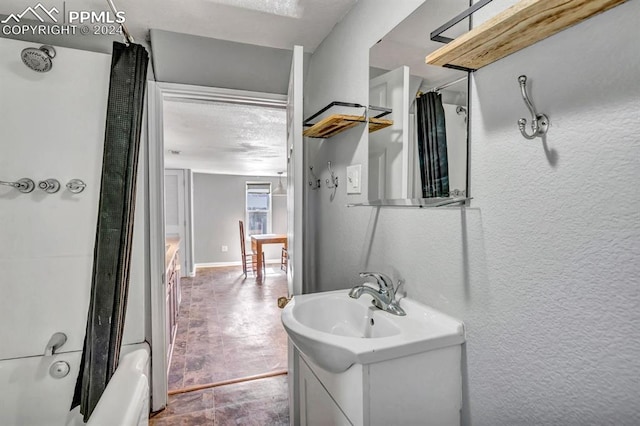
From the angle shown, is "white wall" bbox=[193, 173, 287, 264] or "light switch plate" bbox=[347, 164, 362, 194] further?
"white wall" bbox=[193, 173, 287, 264]

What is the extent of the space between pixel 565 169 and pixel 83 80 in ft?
6.93

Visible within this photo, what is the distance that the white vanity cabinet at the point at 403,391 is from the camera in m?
0.83

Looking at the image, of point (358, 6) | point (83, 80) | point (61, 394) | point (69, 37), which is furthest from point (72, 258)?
point (358, 6)

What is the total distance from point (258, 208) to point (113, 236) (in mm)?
5974

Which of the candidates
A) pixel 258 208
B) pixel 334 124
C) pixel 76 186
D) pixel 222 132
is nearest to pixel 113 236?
pixel 76 186

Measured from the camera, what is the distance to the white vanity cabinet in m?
0.83

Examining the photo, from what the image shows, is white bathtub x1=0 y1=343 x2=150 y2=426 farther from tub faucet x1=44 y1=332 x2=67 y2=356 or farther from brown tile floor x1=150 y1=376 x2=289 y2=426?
A: brown tile floor x1=150 y1=376 x2=289 y2=426

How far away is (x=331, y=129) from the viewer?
1628 millimetres

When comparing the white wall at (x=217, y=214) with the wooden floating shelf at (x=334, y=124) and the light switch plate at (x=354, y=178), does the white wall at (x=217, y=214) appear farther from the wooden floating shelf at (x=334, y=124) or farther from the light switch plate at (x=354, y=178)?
the light switch plate at (x=354, y=178)

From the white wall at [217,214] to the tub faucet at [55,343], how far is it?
524 cm

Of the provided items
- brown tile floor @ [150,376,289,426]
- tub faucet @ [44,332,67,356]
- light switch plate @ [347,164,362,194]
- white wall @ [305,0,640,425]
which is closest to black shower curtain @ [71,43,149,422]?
tub faucet @ [44,332,67,356]

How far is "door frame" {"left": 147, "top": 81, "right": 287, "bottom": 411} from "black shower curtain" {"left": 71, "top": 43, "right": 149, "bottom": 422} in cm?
41

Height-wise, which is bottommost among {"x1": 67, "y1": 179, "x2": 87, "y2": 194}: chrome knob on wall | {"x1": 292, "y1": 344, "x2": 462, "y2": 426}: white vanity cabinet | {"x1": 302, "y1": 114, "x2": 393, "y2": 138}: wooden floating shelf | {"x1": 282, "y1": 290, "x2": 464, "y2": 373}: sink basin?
{"x1": 292, "y1": 344, "x2": 462, "y2": 426}: white vanity cabinet

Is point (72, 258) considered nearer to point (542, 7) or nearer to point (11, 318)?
point (11, 318)
